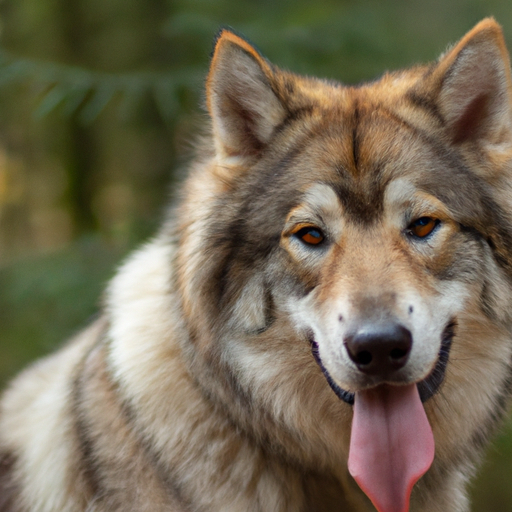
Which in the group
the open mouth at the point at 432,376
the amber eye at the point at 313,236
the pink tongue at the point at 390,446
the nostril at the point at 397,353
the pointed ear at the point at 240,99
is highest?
the pointed ear at the point at 240,99

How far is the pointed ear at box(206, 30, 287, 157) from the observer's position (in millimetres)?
2627

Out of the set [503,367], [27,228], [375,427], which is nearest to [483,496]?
[503,367]

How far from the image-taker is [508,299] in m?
2.62

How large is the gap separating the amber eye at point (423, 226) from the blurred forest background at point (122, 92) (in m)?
1.16

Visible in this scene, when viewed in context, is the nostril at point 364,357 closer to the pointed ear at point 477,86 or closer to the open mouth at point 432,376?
the open mouth at point 432,376

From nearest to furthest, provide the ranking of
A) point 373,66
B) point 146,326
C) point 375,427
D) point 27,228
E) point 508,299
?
point 375,427 < point 508,299 < point 146,326 < point 373,66 < point 27,228

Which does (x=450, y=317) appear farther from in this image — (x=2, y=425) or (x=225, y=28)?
(x=2, y=425)

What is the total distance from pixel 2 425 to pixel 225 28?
7.91 feet

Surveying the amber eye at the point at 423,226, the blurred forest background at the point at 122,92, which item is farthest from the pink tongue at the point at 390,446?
the blurred forest background at the point at 122,92

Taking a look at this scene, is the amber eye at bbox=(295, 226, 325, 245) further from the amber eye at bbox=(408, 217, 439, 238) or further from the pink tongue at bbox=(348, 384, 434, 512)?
the pink tongue at bbox=(348, 384, 434, 512)

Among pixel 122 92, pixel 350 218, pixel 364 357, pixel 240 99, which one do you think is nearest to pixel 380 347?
pixel 364 357

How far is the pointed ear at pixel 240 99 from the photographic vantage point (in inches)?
103

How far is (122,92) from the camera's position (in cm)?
660

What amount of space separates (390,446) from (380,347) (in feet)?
1.55
